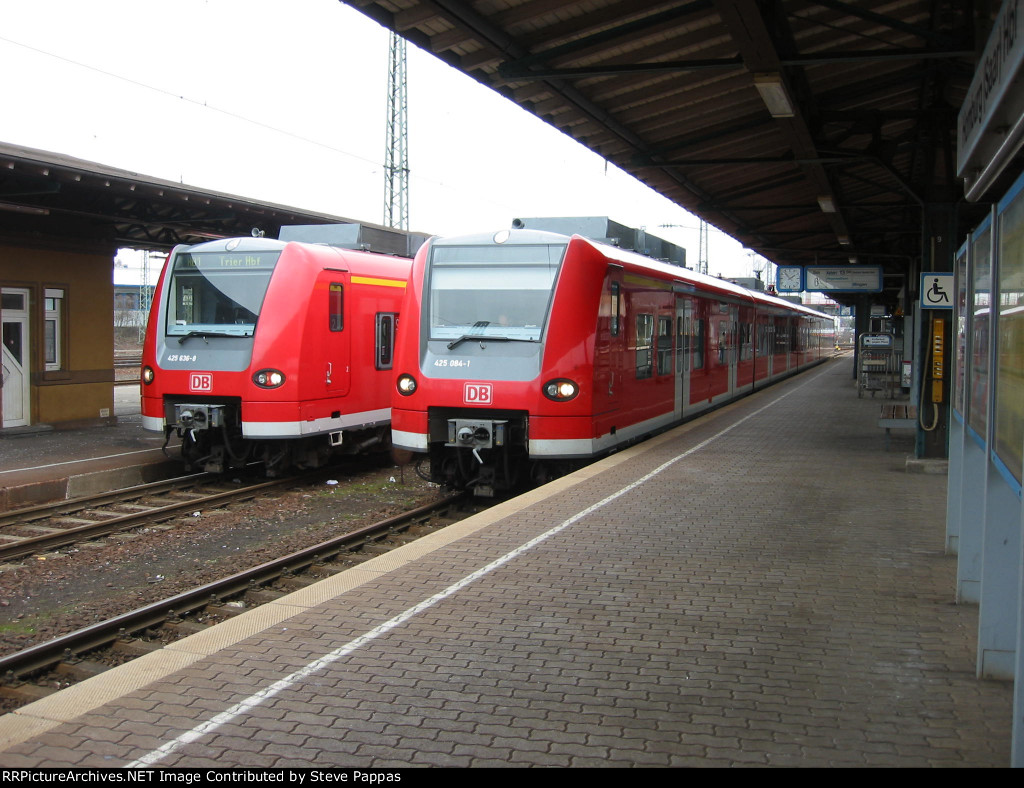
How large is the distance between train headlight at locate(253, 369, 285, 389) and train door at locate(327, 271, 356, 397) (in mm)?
712

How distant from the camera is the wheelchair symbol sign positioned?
1053 cm

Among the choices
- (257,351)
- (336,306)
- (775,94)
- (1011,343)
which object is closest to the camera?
(1011,343)

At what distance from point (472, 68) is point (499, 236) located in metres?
2.19

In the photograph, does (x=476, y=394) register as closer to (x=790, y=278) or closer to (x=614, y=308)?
(x=614, y=308)

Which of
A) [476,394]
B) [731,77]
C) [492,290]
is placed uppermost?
[731,77]

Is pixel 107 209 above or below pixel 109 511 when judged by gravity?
above

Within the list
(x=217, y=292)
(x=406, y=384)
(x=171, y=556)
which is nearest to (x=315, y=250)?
(x=217, y=292)

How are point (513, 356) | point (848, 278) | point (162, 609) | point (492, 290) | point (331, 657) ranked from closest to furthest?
point (331, 657) → point (162, 609) → point (513, 356) → point (492, 290) → point (848, 278)

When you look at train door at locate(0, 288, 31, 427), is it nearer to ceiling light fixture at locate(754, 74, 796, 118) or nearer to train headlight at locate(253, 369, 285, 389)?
train headlight at locate(253, 369, 285, 389)

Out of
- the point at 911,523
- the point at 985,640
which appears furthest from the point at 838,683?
the point at 911,523

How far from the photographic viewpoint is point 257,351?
36.7 feet

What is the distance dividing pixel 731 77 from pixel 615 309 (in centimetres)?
271

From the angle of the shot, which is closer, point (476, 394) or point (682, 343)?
point (476, 394)

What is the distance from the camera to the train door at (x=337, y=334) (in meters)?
11.8
